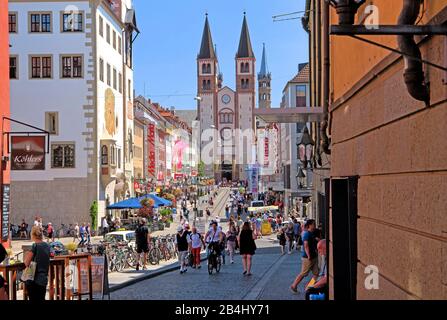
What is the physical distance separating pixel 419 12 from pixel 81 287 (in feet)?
28.5

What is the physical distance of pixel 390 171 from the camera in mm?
5488

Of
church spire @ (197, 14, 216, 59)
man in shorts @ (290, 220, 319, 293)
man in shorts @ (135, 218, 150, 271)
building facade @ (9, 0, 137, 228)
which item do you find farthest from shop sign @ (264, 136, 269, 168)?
man in shorts @ (290, 220, 319, 293)

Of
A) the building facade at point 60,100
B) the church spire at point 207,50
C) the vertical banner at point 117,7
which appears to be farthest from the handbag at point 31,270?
the church spire at point 207,50

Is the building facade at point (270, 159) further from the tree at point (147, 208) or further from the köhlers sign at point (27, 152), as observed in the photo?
the köhlers sign at point (27, 152)

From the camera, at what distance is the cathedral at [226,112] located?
13950 cm

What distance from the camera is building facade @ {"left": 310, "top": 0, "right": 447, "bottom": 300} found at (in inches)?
164

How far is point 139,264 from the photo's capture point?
22.0m

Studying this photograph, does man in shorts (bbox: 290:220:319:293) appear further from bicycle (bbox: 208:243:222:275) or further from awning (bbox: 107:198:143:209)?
awning (bbox: 107:198:143:209)

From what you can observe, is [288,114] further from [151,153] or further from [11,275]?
[151,153]

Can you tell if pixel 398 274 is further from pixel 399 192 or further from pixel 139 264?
pixel 139 264

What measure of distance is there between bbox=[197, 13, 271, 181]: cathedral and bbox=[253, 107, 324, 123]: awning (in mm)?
122212

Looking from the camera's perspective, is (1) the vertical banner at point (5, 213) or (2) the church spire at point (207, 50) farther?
(2) the church spire at point (207, 50)

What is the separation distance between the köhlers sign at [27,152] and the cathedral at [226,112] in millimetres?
110020
